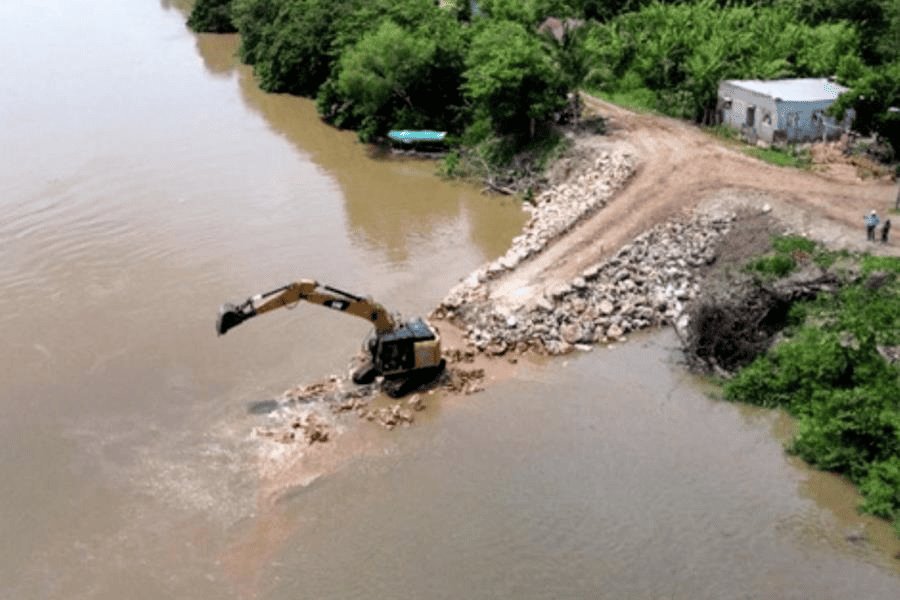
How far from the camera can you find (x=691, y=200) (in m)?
28.0

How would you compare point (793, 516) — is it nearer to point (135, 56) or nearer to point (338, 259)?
point (338, 259)

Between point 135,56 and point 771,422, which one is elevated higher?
point 135,56

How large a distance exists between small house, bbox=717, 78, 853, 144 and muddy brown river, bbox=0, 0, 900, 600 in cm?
897

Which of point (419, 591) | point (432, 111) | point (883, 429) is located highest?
point (432, 111)

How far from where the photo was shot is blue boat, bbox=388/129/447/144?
37.2m

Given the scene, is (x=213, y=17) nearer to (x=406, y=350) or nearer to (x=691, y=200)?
Result: (x=691, y=200)

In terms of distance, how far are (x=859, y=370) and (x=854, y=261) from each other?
4800mm

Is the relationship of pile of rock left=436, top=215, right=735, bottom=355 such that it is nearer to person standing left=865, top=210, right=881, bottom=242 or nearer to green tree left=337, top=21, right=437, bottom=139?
person standing left=865, top=210, right=881, bottom=242

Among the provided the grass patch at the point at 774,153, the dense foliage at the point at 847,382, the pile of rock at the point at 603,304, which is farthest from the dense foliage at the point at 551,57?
the dense foliage at the point at 847,382

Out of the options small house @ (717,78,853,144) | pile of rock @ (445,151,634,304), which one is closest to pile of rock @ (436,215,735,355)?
pile of rock @ (445,151,634,304)

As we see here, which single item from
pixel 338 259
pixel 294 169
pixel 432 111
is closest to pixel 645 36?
pixel 432 111

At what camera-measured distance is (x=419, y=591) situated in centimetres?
1584

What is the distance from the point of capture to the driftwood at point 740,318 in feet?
70.2

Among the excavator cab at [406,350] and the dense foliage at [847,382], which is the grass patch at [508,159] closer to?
the excavator cab at [406,350]
